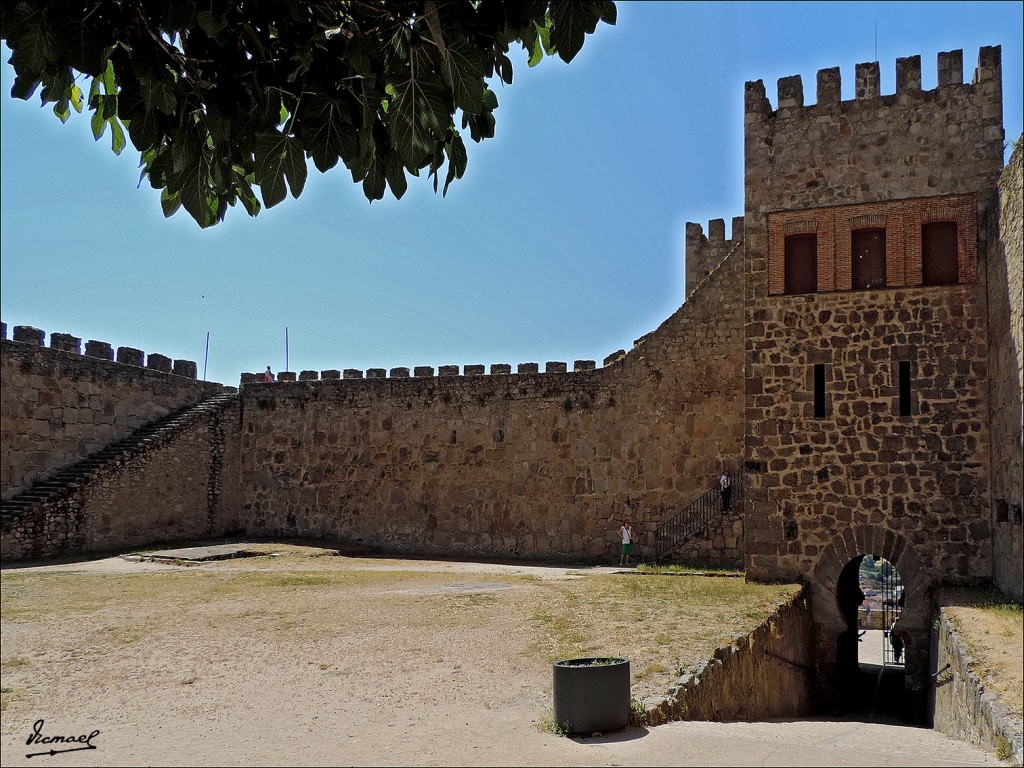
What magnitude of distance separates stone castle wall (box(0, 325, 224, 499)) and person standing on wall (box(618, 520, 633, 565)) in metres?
11.6

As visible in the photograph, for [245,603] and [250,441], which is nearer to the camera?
[245,603]

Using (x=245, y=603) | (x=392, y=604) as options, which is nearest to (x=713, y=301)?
(x=392, y=604)

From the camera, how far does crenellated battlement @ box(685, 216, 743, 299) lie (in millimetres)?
25922

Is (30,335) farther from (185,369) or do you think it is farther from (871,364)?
(871,364)

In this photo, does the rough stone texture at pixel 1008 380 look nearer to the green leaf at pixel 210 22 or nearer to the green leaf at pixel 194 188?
the green leaf at pixel 194 188

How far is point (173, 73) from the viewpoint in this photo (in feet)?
11.9

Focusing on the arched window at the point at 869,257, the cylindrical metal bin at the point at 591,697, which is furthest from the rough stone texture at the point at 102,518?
the arched window at the point at 869,257

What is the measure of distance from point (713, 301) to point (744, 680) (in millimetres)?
A: 12765

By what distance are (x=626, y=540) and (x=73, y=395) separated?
12962 millimetres

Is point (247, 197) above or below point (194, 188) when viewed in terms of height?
above

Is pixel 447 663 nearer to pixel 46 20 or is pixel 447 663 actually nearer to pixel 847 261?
pixel 46 20

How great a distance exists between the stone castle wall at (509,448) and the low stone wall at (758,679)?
24.0 ft

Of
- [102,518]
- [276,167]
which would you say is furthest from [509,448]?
[276,167]

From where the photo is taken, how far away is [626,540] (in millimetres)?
22172
